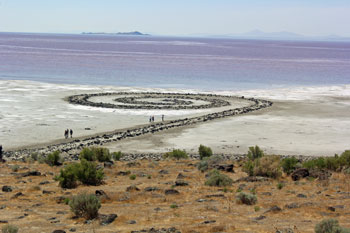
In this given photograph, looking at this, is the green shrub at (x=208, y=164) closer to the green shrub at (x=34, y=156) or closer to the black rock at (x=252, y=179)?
the black rock at (x=252, y=179)

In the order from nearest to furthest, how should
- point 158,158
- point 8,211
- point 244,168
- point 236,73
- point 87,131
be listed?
point 8,211 < point 244,168 < point 158,158 < point 87,131 < point 236,73

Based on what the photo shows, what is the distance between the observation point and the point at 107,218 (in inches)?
572

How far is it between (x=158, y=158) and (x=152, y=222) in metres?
18.2

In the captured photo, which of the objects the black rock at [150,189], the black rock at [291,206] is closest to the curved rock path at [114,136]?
the black rock at [150,189]

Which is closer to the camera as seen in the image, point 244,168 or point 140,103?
point 244,168

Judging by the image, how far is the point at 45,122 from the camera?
45438 millimetres

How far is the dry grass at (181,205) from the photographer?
14.0 meters


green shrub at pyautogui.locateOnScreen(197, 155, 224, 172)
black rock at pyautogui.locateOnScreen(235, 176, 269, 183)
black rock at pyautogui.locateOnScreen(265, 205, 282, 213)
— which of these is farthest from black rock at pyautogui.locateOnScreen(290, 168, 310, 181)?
black rock at pyautogui.locateOnScreen(265, 205, 282, 213)

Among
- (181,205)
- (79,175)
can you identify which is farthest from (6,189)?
(181,205)

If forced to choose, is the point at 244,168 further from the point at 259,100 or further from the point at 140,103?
the point at 259,100

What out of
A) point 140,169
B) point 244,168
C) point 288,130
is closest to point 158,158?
point 140,169

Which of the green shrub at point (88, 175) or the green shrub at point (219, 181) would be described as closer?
the green shrub at point (219, 181)

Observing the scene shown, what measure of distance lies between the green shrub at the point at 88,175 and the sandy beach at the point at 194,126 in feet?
47.4

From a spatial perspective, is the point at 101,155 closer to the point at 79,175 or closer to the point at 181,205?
the point at 79,175
